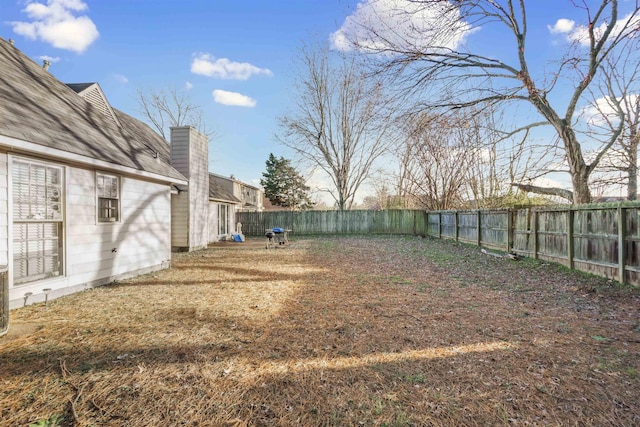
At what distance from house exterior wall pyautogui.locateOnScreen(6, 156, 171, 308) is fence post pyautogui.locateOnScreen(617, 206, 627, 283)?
31.2 ft

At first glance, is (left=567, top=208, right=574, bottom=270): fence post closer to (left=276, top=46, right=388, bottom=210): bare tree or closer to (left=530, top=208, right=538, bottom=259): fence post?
(left=530, top=208, right=538, bottom=259): fence post

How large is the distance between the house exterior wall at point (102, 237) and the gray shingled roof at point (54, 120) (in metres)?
0.47

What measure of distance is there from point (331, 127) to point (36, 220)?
20.5 m

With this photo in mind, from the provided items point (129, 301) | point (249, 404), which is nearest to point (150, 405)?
point (249, 404)

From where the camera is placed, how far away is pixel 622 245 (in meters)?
5.37

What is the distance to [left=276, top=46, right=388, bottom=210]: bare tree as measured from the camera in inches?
872

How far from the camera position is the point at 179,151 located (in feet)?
37.4

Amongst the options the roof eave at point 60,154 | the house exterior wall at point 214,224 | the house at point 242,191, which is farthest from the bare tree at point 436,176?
the house at point 242,191

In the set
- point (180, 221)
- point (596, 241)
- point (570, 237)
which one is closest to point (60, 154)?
point (180, 221)

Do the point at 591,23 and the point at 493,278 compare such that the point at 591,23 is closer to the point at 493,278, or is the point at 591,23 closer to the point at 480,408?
the point at 493,278

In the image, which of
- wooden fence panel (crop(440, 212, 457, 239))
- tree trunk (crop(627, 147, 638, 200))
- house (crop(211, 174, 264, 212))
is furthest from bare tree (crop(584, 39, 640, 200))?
house (crop(211, 174, 264, 212))

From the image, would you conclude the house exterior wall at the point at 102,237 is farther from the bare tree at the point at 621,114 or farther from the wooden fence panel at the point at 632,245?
the bare tree at the point at 621,114

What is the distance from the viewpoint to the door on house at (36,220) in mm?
4434

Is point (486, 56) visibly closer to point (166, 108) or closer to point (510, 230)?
point (510, 230)
